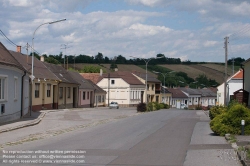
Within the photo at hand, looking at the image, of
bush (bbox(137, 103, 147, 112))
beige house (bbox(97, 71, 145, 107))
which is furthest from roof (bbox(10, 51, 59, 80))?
beige house (bbox(97, 71, 145, 107))

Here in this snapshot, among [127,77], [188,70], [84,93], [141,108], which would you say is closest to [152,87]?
[127,77]

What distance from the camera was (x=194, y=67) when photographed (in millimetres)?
125000

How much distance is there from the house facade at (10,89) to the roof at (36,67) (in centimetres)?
1209

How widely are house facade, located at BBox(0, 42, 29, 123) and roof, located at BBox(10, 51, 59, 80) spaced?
12091mm

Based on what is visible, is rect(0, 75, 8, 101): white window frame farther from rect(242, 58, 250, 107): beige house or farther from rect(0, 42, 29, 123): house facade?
rect(242, 58, 250, 107): beige house

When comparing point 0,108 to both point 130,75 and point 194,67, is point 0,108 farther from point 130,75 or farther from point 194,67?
point 194,67

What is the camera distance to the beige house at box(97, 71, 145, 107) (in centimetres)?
8044

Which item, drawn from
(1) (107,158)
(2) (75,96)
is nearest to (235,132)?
(1) (107,158)

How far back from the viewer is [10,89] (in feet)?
84.1

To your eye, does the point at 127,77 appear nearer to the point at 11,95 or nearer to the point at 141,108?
the point at 141,108

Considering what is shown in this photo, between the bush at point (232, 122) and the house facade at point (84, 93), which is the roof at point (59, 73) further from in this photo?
the bush at point (232, 122)

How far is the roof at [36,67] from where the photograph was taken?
41713 mm

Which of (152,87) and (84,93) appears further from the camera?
(152,87)

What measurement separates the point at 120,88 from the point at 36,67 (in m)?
36.7
